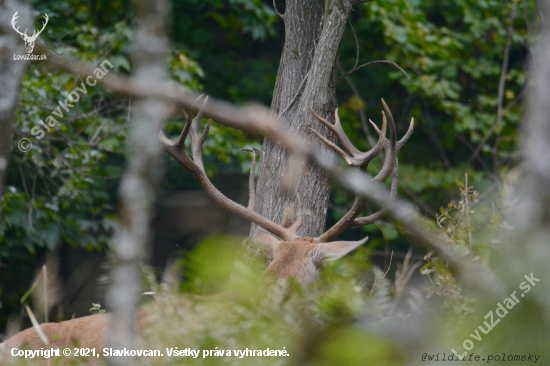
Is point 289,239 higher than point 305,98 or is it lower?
lower

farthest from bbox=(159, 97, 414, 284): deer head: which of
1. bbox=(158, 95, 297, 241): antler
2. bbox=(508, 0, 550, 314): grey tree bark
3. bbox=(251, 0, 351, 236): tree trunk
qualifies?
bbox=(508, 0, 550, 314): grey tree bark

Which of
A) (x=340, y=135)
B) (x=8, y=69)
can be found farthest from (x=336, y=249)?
(x=8, y=69)

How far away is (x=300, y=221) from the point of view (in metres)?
3.62

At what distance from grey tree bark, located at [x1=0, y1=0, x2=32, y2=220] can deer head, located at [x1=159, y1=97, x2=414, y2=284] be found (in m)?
1.27

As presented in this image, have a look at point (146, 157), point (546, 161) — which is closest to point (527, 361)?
→ point (546, 161)

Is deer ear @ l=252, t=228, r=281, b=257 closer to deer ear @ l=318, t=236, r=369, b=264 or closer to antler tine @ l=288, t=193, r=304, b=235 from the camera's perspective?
antler tine @ l=288, t=193, r=304, b=235

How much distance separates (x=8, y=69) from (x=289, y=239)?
2114 mm

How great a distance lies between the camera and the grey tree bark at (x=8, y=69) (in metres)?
1.92

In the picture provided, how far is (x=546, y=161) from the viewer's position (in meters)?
0.80

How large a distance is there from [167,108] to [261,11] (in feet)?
→ 18.5

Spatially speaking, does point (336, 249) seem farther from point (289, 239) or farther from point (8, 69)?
point (8, 69)

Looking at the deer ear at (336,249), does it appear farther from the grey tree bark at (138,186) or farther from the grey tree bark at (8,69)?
the grey tree bark at (8,69)

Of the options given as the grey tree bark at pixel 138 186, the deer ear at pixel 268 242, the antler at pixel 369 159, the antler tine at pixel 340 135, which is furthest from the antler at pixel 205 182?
the grey tree bark at pixel 138 186

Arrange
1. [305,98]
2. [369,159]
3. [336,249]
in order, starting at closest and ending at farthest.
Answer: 1. [336,249]
2. [369,159]
3. [305,98]
